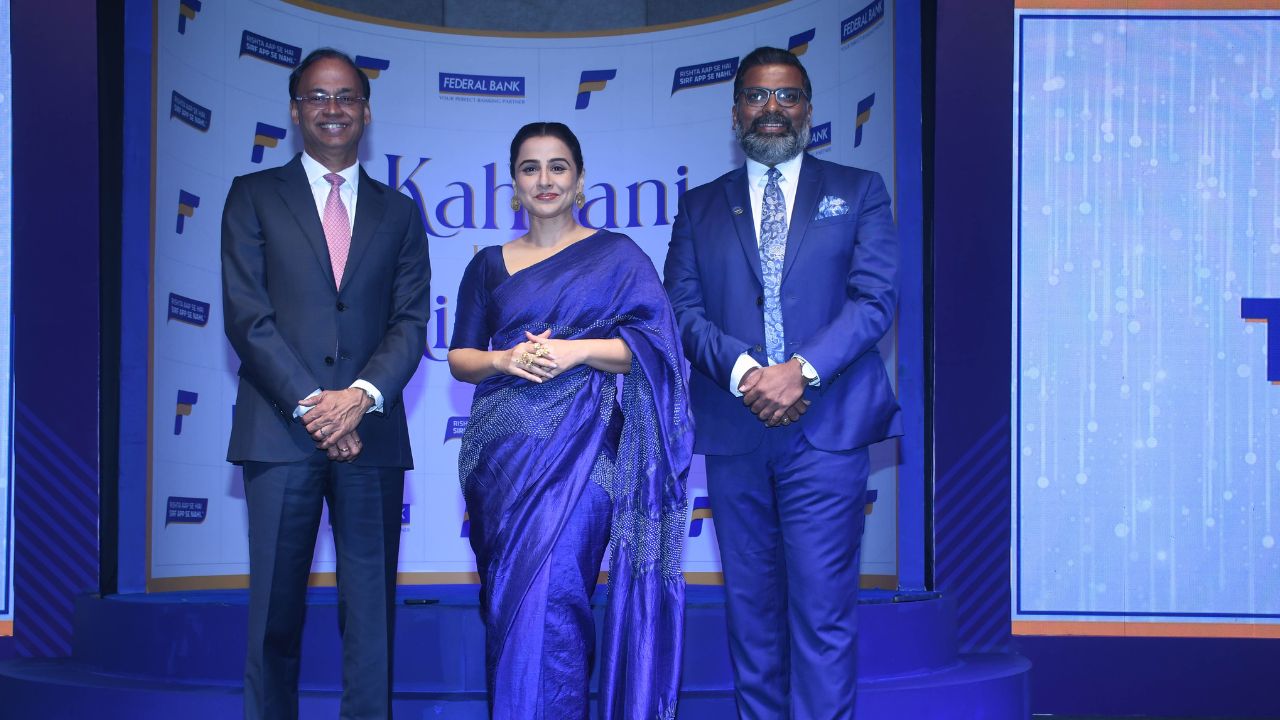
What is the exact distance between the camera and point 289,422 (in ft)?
9.23

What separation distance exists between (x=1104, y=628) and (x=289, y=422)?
2.99 meters

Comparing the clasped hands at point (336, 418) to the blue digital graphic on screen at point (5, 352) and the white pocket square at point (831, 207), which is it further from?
the blue digital graphic on screen at point (5, 352)

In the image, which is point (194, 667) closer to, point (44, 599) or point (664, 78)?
point (44, 599)

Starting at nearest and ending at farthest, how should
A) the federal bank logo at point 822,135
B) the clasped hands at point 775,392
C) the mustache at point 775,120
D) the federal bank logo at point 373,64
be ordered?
the clasped hands at point 775,392
the mustache at point 775,120
the federal bank logo at point 822,135
the federal bank logo at point 373,64

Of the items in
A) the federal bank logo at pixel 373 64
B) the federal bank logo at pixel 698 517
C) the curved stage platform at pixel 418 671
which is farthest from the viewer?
the federal bank logo at pixel 373 64

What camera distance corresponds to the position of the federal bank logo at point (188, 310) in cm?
451

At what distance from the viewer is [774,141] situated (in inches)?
116

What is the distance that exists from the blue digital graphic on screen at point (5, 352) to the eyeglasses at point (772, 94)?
9.42 ft

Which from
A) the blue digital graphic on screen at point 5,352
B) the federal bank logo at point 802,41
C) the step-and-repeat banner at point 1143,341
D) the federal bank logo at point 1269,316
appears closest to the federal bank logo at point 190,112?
the blue digital graphic on screen at point 5,352

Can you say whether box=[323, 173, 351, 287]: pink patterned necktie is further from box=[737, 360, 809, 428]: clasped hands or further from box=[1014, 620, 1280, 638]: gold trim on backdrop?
box=[1014, 620, 1280, 638]: gold trim on backdrop

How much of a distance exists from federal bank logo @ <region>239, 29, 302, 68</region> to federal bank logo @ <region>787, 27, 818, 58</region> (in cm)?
203

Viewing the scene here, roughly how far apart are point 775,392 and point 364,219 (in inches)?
43.2

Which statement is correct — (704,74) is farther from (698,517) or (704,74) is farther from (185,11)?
(185,11)

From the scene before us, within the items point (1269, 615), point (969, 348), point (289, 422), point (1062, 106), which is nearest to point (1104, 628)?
point (1269, 615)
